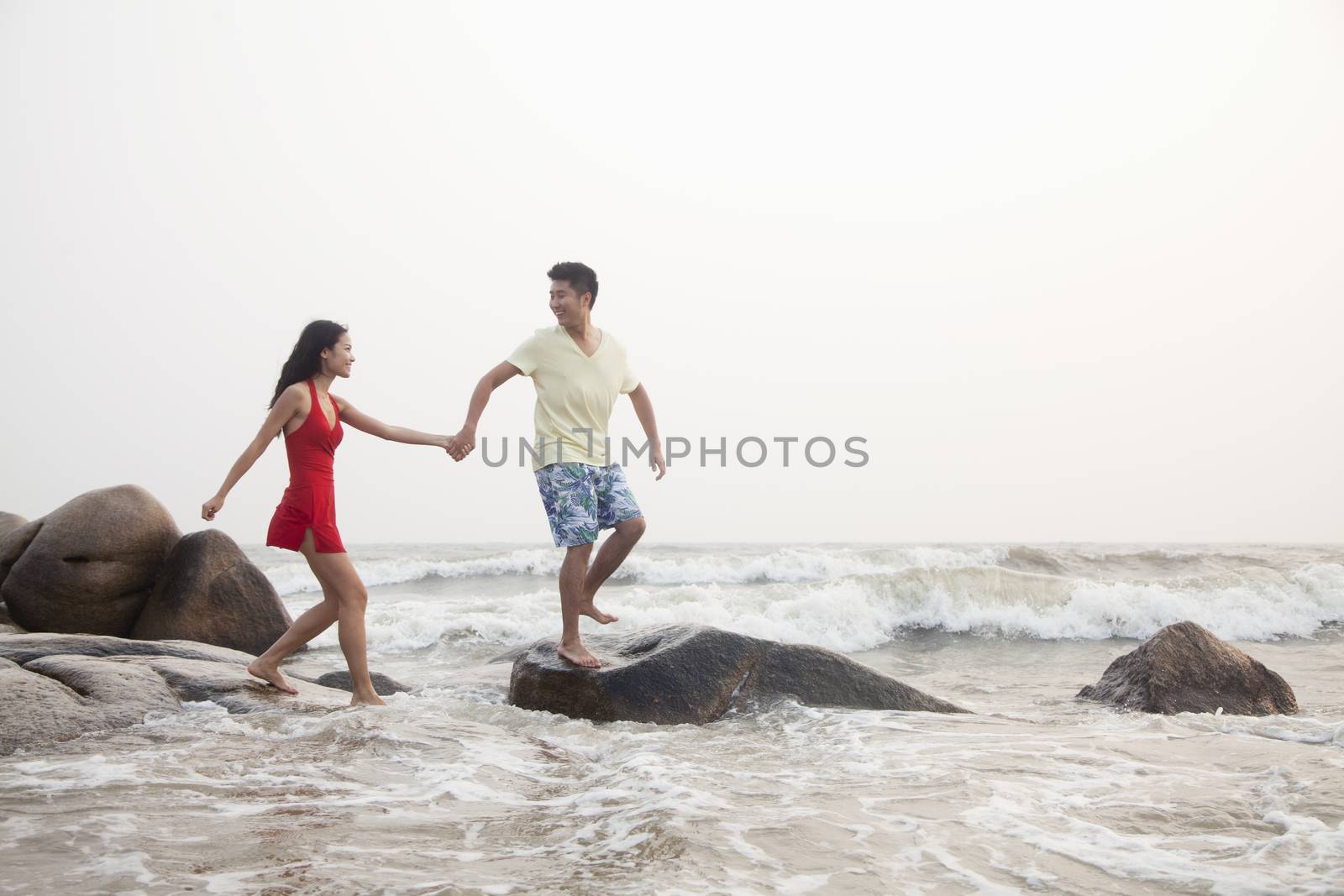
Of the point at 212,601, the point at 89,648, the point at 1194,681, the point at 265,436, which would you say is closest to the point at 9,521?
the point at 212,601

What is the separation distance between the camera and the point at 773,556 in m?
20.7

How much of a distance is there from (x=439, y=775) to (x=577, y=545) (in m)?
1.80

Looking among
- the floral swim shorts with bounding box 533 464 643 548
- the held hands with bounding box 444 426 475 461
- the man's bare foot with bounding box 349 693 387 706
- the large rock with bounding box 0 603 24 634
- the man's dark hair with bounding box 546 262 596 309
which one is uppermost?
the man's dark hair with bounding box 546 262 596 309

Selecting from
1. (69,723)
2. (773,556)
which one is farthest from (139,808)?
(773,556)

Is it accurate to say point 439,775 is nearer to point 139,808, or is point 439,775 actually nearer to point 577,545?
point 139,808

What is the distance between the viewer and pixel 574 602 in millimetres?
5707

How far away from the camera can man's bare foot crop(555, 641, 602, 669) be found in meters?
5.78

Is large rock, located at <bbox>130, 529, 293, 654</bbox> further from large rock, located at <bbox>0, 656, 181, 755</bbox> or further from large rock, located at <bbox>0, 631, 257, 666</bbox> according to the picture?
large rock, located at <bbox>0, 656, 181, 755</bbox>

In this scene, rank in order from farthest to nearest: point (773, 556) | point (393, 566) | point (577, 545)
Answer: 1. point (393, 566)
2. point (773, 556)
3. point (577, 545)

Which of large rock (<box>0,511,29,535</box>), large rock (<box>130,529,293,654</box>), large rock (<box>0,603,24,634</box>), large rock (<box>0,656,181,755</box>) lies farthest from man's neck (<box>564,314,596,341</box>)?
large rock (<box>0,511,29,535</box>)

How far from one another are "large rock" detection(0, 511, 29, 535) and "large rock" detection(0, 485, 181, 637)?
1.32 metres

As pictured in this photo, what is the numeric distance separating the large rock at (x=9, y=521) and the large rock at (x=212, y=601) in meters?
2.55

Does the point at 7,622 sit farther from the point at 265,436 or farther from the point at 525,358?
the point at 525,358

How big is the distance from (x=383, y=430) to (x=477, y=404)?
0.74 metres
